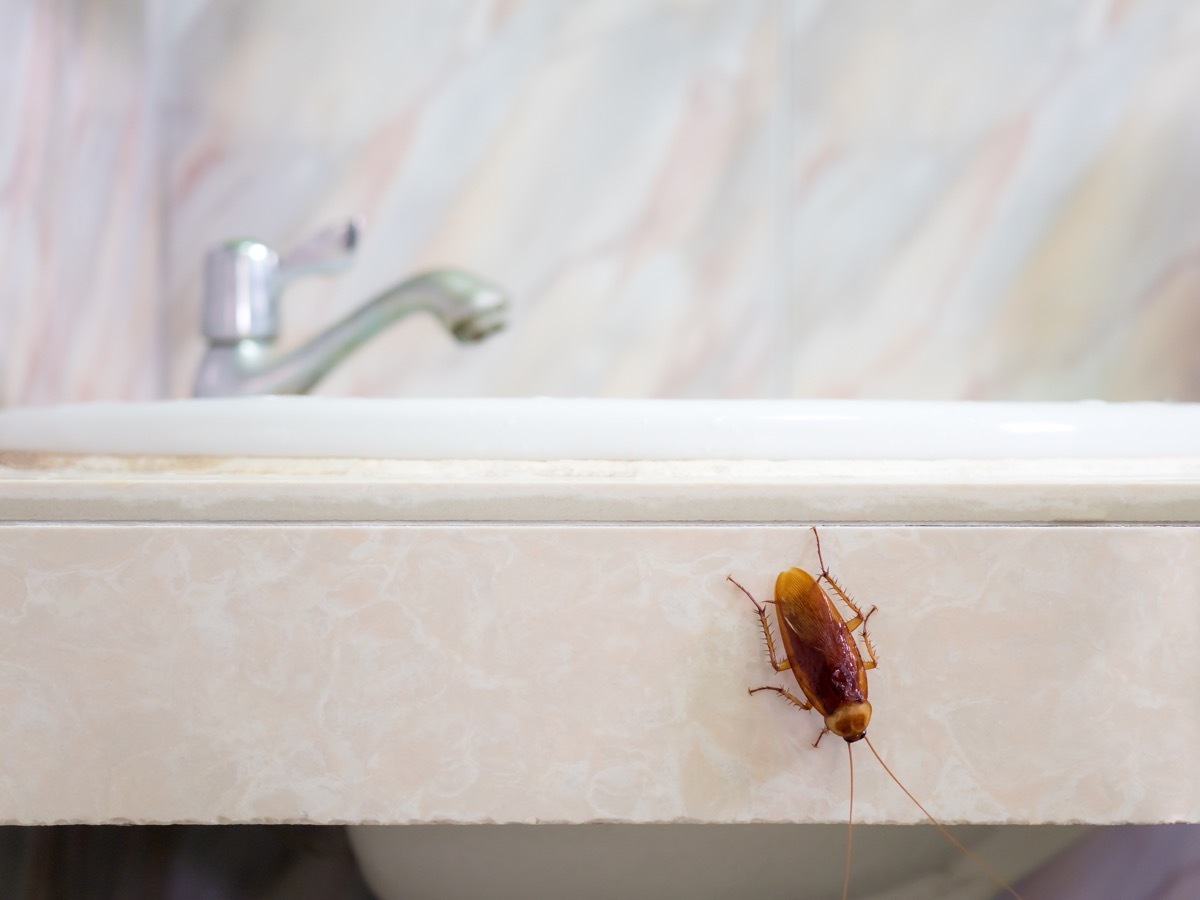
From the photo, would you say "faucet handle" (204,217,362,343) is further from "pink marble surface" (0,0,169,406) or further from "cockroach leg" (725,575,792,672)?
"cockroach leg" (725,575,792,672)

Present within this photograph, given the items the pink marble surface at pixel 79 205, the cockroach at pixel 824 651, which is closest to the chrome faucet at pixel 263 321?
the pink marble surface at pixel 79 205

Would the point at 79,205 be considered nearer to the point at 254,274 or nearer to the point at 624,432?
the point at 254,274

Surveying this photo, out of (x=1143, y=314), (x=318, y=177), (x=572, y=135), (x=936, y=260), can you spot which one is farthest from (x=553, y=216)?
(x=1143, y=314)

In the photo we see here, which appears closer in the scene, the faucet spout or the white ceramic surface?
the white ceramic surface

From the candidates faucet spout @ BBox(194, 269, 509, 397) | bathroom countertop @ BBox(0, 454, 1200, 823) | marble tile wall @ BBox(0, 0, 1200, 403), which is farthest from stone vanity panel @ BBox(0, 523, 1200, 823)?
marble tile wall @ BBox(0, 0, 1200, 403)

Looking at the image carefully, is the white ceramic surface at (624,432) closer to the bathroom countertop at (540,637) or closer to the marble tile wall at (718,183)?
the bathroom countertop at (540,637)

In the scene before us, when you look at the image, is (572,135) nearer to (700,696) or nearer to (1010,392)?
(1010,392)
